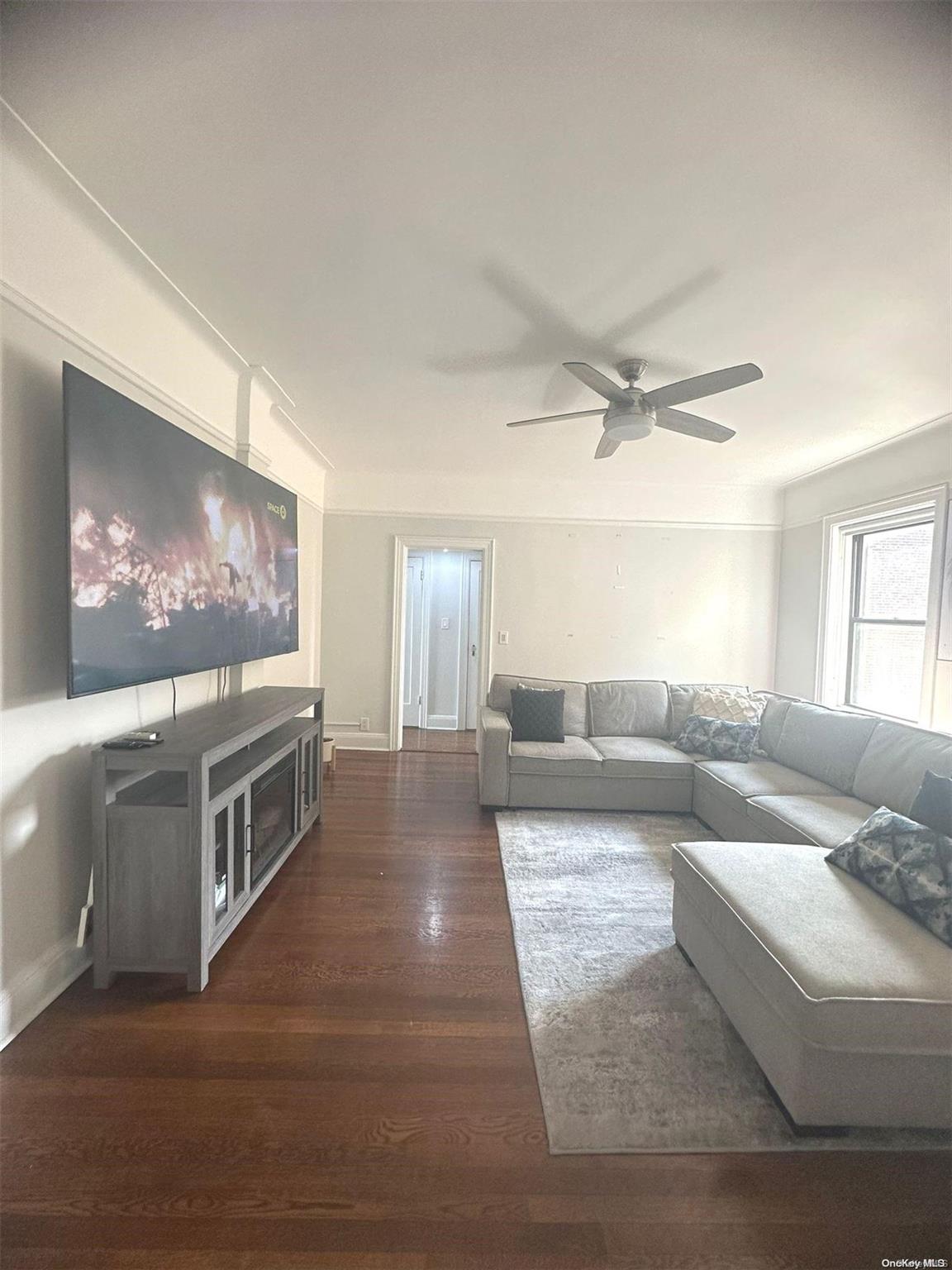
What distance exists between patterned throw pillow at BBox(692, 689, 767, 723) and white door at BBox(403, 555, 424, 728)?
3171mm

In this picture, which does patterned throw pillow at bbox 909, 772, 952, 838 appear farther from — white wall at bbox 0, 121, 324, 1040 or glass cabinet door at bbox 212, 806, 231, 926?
white wall at bbox 0, 121, 324, 1040

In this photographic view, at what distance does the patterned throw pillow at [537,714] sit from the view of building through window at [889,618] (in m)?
2.32

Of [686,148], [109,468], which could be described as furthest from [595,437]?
[109,468]

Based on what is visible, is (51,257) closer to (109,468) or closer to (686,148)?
(109,468)

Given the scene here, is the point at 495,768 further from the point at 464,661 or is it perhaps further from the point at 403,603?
the point at 464,661

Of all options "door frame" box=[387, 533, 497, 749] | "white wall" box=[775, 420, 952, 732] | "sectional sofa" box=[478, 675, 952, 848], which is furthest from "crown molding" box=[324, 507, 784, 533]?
"sectional sofa" box=[478, 675, 952, 848]

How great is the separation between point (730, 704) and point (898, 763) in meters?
1.32

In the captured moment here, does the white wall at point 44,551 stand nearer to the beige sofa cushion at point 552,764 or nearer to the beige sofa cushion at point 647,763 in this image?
the beige sofa cushion at point 552,764

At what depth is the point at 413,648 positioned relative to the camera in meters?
6.18

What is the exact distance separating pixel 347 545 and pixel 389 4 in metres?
4.03

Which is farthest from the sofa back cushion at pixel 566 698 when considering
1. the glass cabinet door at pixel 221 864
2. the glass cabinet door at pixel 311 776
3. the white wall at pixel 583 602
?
the glass cabinet door at pixel 221 864

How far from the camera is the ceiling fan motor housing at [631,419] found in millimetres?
2527

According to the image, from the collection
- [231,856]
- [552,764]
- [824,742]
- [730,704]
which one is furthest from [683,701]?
[231,856]

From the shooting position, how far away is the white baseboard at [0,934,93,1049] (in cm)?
158
